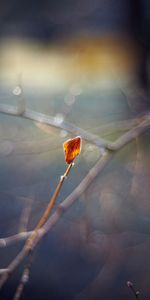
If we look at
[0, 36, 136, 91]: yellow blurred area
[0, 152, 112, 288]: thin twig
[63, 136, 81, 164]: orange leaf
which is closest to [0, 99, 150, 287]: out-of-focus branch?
[0, 152, 112, 288]: thin twig

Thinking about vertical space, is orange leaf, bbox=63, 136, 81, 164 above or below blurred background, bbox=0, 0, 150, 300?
above

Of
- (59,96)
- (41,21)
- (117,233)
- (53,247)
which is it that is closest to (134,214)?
(117,233)

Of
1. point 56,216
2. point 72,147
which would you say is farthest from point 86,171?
point 72,147

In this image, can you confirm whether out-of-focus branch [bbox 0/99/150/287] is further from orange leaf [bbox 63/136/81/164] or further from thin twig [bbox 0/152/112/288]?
orange leaf [bbox 63/136/81/164]

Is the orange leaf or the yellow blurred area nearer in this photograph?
the orange leaf

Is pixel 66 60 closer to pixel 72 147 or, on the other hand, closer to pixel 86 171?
pixel 86 171

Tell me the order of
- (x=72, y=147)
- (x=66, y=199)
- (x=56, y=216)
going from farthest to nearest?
(x=66, y=199), (x=56, y=216), (x=72, y=147)
